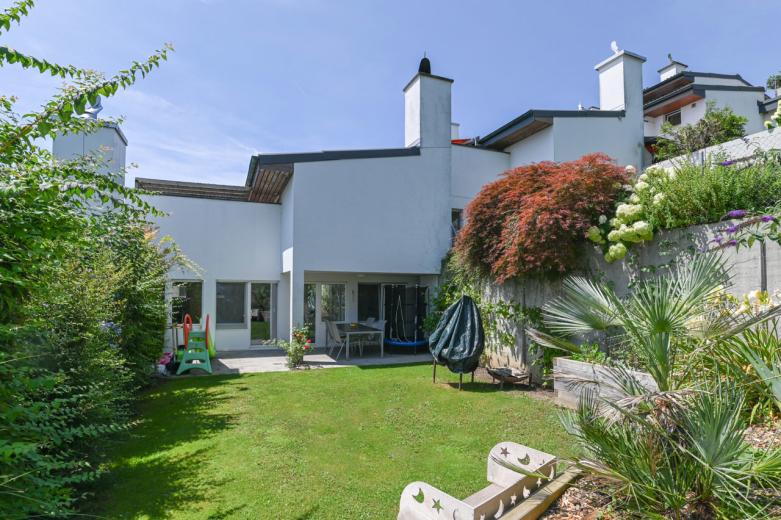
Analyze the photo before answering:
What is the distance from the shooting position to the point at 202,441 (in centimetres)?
575

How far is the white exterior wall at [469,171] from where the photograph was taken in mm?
13812

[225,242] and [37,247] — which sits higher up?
[225,242]

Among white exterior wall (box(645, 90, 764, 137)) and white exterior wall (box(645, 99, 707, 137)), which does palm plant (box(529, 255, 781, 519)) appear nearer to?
white exterior wall (box(645, 99, 707, 137))

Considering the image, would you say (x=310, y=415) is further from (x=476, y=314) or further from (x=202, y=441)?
(x=476, y=314)

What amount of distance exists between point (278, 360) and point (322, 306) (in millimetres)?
2929

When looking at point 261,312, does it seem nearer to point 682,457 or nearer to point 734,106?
point 682,457

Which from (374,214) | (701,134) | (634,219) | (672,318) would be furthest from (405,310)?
(672,318)

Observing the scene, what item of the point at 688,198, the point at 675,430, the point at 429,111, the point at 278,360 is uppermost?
the point at 429,111

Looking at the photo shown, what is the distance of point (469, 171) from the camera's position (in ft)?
46.2

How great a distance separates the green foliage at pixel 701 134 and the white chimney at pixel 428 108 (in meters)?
6.75

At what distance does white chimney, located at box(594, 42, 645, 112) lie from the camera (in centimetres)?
1304

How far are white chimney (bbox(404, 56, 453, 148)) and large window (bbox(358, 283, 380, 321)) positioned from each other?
5.29 m

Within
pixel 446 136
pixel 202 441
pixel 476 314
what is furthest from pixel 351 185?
pixel 202 441

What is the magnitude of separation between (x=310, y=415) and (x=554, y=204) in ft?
19.5
